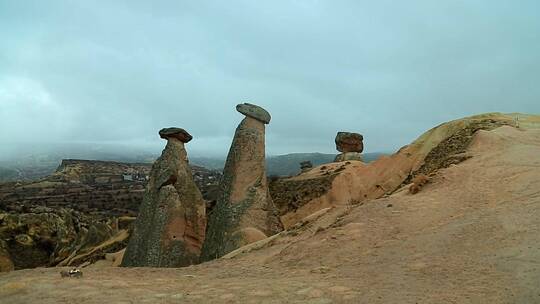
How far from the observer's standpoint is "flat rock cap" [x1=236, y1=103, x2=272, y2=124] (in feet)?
39.8

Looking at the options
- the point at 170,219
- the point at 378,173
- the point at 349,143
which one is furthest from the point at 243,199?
the point at 349,143

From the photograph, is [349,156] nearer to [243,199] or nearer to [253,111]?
[253,111]

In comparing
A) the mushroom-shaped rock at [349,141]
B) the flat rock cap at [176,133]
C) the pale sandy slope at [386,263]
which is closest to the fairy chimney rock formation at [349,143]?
the mushroom-shaped rock at [349,141]

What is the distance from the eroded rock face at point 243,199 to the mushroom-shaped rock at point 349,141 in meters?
18.2

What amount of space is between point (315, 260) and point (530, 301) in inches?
127

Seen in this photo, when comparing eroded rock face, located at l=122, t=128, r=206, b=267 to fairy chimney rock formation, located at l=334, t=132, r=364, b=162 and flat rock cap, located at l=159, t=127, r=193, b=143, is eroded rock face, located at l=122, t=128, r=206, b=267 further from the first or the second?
fairy chimney rock formation, located at l=334, t=132, r=364, b=162

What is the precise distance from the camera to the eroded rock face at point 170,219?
1173 cm

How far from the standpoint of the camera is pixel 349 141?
1177 inches

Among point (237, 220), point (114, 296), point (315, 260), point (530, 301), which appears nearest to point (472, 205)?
point (315, 260)

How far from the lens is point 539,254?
16.7ft

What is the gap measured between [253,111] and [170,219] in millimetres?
3481

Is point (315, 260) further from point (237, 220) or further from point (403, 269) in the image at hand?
point (237, 220)

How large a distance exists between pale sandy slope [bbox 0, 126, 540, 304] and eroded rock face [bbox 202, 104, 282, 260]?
1960 millimetres

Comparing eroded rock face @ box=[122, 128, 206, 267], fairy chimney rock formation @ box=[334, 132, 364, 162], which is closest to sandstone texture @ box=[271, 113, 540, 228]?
eroded rock face @ box=[122, 128, 206, 267]
